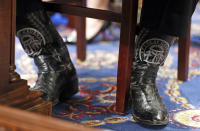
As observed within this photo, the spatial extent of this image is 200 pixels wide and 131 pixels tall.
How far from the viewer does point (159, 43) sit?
115cm

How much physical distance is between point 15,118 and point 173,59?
57.0 inches

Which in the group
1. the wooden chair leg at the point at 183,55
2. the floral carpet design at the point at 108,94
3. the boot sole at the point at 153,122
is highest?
the wooden chair leg at the point at 183,55

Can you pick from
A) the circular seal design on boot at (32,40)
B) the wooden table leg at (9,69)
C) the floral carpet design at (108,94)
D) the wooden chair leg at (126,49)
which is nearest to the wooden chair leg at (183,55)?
the floral carpet design at (108,94)

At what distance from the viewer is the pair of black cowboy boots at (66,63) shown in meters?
1.15

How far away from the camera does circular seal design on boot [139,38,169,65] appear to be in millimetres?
1148

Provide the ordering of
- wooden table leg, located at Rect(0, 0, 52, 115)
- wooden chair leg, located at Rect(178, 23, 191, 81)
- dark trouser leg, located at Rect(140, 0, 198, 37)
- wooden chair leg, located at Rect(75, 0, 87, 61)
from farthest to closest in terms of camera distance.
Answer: wooden chair leg, located at Rect(75, 0, 87, 61) → wooden chair leg, located at Rect(178, 23, 191, 81) → dark trouser leg, located at Rect(140, 0, 198, 37) → wooden table leg, located at Rect(0, 0, 52, 115)

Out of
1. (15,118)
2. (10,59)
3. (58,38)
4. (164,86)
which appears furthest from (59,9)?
(15,118)

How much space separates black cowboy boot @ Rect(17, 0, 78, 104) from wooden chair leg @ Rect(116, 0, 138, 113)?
0.21m

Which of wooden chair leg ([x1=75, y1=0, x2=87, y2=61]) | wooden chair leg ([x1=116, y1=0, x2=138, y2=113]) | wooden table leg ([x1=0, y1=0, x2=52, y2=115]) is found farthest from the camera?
wooden chair leg ([x1=75, y1=0, x2=87, y2=61])

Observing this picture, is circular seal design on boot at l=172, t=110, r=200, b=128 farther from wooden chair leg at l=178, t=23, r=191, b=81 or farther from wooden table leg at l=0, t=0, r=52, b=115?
wooden table leg at l=0, t=0, r=52, b=115

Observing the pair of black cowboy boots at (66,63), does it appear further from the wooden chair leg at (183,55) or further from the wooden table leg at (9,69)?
the wooden chair leg at (183,55)

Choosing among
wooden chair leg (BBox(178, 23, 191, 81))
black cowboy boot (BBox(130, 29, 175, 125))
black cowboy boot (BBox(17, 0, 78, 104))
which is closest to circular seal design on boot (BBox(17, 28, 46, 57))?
black cowboy boot (BBox(17, 0, 78, 104))

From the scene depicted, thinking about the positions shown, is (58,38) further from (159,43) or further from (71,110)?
(159,43)

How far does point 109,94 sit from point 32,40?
0.40 m
